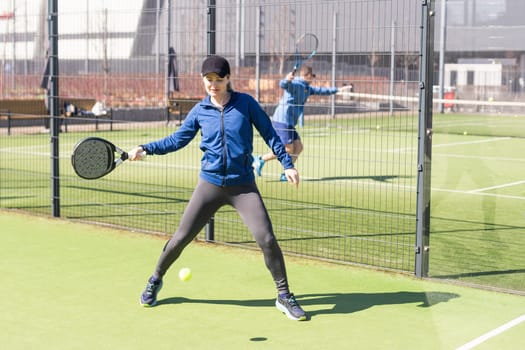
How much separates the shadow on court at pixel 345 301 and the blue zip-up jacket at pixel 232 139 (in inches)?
40.8

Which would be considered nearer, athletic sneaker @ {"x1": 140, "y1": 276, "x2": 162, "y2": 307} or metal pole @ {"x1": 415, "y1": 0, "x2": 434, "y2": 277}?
athletic sneaker @ {"x1": 140, "y1": 276, "x2": 162, "y2": 307}

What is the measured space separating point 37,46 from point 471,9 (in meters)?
22.1

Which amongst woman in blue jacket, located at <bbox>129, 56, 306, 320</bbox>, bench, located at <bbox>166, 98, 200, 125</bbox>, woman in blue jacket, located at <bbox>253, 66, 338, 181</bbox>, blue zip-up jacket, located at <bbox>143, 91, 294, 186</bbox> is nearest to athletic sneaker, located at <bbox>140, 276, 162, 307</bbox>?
woman in blue jacket, located at <bbox>129, 56, 306, 320</bbox>

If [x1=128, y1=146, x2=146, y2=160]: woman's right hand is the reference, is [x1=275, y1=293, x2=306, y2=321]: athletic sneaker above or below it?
below

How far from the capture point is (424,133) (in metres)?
7.70

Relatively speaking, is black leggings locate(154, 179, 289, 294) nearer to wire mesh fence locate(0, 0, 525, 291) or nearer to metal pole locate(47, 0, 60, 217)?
wire mesh fence locate(0, 0, 525, 291)

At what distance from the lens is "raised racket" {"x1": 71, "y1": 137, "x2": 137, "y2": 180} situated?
22.7 feet

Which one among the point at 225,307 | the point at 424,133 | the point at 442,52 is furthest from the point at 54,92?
the point at 442,52

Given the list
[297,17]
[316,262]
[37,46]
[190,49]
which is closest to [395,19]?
[297,17]

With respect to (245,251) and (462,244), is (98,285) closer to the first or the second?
(245,251)

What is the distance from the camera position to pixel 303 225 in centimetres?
1027

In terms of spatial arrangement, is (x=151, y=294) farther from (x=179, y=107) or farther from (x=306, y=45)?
(x=179, y=107)

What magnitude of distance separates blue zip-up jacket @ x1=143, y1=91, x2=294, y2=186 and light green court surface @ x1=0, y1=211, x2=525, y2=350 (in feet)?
3.56

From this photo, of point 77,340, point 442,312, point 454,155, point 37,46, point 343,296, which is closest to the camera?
point 77,340
